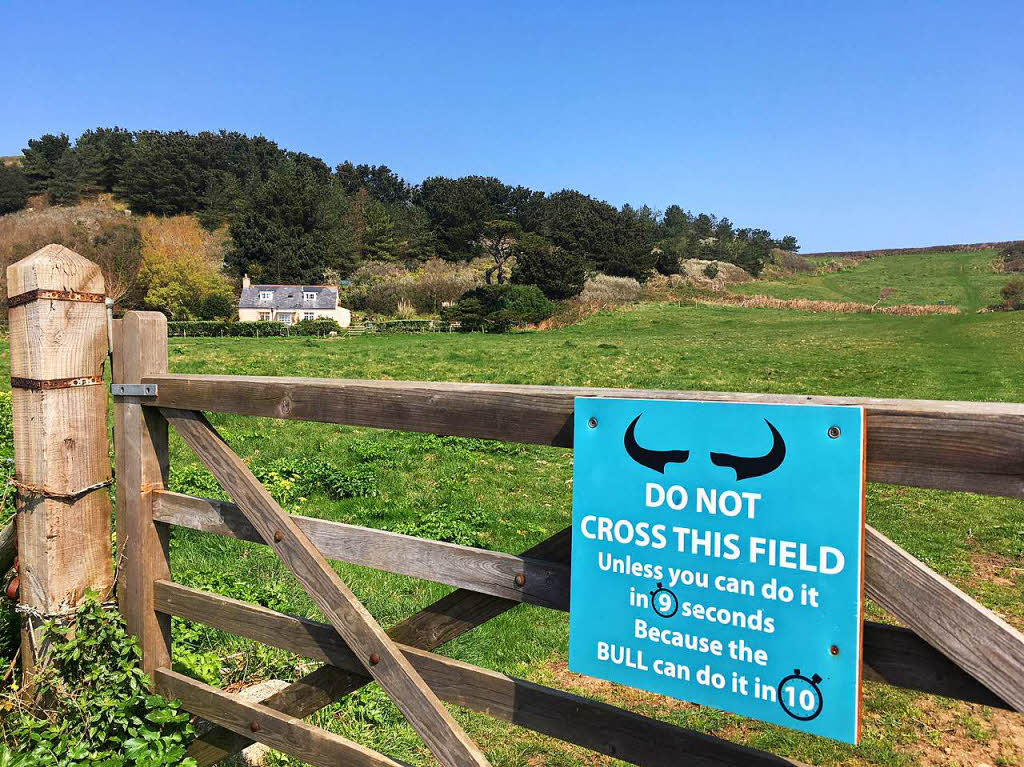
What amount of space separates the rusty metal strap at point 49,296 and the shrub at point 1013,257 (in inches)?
3837

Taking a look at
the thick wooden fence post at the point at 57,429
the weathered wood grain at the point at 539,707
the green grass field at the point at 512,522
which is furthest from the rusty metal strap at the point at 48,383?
the green grass field at the point at 512,522

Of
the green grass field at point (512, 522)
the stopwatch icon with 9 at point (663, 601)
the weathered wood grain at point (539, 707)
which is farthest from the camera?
the green grass field at point (512, 522)

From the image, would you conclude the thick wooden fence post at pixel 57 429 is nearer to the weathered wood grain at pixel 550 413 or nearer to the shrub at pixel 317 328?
the weathered wood grain at pixel 550 413

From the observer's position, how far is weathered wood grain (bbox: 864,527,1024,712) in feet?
5.36

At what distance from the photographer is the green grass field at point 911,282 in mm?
66000

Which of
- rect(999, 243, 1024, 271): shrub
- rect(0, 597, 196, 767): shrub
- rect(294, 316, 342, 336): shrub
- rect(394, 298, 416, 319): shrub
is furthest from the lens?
rect(999, 243, 1024, 271): shrub

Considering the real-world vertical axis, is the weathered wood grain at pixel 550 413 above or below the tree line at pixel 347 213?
below

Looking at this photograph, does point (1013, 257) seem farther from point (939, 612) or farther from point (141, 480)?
point (141, 480)

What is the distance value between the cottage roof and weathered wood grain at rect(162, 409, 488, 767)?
60993 millimetres

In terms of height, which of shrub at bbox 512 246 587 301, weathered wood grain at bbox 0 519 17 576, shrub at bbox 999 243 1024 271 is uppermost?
shrub at bbox 999 243 1024 271

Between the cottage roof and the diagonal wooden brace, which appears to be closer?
the diagonal wooden brace

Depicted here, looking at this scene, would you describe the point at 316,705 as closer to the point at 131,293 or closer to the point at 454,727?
the point at 454,727

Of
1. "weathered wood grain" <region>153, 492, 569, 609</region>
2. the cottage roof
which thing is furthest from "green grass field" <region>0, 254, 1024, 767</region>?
the cottage roof

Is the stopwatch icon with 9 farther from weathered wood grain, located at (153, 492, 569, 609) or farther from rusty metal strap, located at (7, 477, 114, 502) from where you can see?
rusty metal strap, located at (7, 477, 114, 502)
